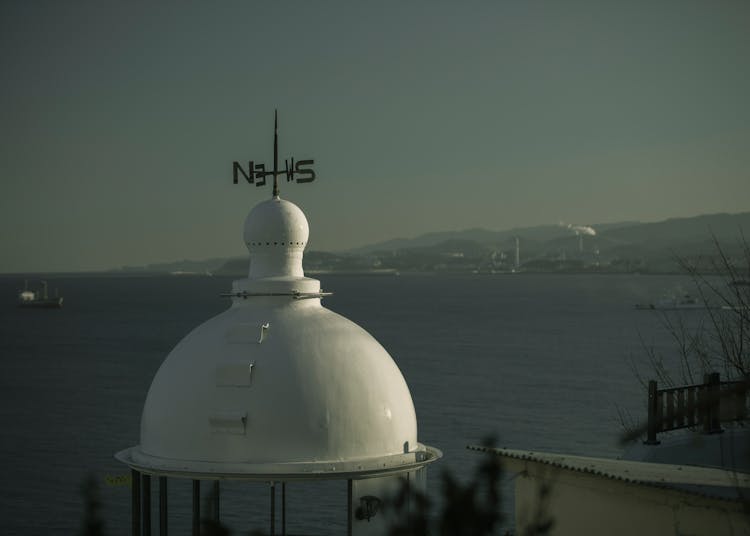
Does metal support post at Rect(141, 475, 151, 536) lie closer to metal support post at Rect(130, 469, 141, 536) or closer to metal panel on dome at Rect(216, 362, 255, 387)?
metal support post at Rect(130, 469, 141, 536)

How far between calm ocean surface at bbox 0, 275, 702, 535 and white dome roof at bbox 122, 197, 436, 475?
1.51m

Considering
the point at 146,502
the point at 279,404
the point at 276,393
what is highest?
the point at 276,393

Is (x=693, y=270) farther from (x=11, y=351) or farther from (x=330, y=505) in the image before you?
(x=11, y=351)

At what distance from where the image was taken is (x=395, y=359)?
94.8 m

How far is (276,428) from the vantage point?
40.4ft

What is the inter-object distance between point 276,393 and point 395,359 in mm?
82573

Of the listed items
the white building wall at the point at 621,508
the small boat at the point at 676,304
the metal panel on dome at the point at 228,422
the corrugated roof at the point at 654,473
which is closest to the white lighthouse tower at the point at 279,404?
the metal panel on dome at the point at 228,422

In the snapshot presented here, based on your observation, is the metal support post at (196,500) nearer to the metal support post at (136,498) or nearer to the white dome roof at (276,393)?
the white dome roof at (276,393)

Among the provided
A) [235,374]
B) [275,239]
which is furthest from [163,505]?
[275,239]

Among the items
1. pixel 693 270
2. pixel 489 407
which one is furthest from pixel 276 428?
pixel 489 407

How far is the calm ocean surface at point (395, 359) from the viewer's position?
4729 centimetres

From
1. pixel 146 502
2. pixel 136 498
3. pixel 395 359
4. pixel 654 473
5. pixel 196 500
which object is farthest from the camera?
pixel 395 359

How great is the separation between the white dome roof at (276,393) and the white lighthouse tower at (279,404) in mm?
12

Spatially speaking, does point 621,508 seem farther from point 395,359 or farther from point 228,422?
point 395,359
